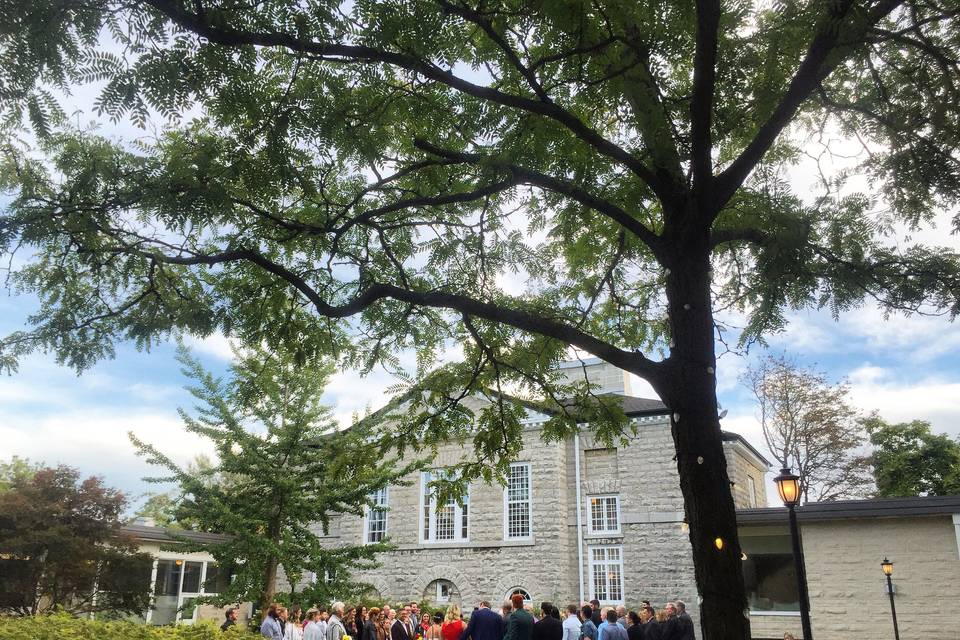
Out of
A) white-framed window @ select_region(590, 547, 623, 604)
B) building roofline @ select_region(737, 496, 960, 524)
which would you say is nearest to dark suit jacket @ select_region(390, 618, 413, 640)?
white-framed window @ select_region(590, 547, 623, 604)

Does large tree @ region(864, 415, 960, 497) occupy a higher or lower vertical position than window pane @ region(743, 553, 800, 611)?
higher

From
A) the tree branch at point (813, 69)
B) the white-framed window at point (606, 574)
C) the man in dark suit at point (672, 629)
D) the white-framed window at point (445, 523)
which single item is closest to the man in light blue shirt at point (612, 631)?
the man in dark suit at point (672, 629)

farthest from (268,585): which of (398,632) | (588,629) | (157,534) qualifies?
(588,629)

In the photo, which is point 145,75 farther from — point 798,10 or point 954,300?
point 954,300

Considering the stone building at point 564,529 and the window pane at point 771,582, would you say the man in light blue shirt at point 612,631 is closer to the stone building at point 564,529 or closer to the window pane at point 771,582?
the window pane at point 771,582

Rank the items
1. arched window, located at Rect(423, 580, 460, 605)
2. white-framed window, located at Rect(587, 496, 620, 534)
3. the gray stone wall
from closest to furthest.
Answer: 1. the gray stone wall
2. white-framed window, located at Rect(587, 496, 620, 534)
3. arched window, located at Rect(423, 580, 460, 605)

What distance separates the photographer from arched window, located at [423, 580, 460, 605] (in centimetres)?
2332

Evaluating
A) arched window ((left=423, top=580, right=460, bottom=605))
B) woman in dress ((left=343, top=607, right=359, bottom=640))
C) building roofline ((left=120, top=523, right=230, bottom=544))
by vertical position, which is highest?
building roofline ((left=120, top=523, right=230, bottom=544))

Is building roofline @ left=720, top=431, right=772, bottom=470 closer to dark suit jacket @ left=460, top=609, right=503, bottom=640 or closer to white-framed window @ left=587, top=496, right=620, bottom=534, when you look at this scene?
white-framed window @ left=587, top=496, right=620, bottom=534

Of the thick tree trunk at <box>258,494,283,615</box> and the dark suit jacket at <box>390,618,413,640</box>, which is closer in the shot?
the dark suit jacket at <box>390,618,413,640</box>

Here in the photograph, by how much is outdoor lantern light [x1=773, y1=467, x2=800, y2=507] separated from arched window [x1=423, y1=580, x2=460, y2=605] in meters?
15.8

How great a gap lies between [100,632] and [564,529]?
1634 cm

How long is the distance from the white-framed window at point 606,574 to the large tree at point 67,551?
43.1 ft

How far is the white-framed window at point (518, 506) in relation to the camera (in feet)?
74.7
